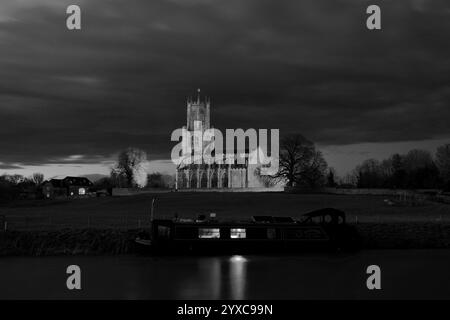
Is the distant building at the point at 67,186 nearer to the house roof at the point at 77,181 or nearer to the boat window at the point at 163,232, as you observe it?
the house roof at the point at 77,181

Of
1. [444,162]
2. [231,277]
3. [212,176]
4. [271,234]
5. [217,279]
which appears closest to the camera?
[217,279]

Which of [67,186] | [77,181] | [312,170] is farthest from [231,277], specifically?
[77,181]

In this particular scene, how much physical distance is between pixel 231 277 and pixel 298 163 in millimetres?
87353

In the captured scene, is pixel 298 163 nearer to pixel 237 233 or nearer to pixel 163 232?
pixel 237 233

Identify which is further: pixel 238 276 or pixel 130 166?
pixel 130 166

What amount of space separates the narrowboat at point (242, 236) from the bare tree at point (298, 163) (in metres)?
72.9

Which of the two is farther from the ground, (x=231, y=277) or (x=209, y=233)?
(x=209, y=233)

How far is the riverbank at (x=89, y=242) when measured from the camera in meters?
43.0

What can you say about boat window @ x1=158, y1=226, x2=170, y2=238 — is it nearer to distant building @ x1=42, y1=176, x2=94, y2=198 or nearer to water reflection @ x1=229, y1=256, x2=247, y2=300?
water reflection @ x1=229, y1=256, x2=247, y2=300

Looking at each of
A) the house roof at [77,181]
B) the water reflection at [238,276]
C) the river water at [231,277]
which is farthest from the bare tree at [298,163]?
the house roof at [77,181]

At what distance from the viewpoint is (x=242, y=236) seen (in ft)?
144

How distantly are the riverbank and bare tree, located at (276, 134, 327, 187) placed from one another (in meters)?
69.8

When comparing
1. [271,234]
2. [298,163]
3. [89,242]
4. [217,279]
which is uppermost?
[298,163]

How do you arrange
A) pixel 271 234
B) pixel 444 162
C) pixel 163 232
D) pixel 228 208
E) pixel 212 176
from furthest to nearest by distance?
pixel 212 176
pixel 444 162
pixel 228 208
pixel 271 234
pixel 163 232
